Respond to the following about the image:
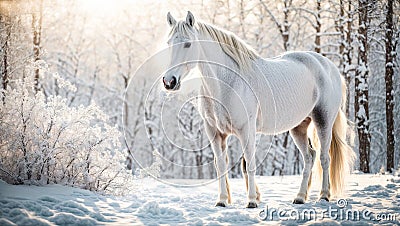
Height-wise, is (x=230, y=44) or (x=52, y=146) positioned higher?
(x=230, y=44)

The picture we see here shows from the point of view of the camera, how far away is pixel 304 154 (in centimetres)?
536

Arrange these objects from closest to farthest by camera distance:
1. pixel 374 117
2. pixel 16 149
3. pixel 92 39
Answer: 1. pixel 16 149
2. pixel 374 117
3. pixel 92 39

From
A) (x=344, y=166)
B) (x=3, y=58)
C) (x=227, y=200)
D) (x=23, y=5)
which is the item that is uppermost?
(x=23, y=5)

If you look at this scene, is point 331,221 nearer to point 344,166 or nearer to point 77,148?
point 344,166

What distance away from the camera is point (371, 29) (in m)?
11.0

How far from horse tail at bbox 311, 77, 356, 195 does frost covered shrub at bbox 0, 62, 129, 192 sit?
278cm

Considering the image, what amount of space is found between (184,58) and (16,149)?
239 centimetres

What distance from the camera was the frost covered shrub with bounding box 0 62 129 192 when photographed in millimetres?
4543

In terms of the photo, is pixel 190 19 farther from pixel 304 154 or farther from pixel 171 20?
pixel 304 154

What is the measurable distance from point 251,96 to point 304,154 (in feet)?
5.25

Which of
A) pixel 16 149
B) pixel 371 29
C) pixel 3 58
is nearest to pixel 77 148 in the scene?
pixel 16 149

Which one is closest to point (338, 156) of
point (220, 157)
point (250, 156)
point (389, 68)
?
point (250, 156)

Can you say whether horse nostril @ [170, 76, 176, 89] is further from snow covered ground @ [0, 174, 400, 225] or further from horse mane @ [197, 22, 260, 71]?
snow covered ground @ [0, 174, 400, 225]

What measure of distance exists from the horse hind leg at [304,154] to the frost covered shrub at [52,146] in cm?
231
